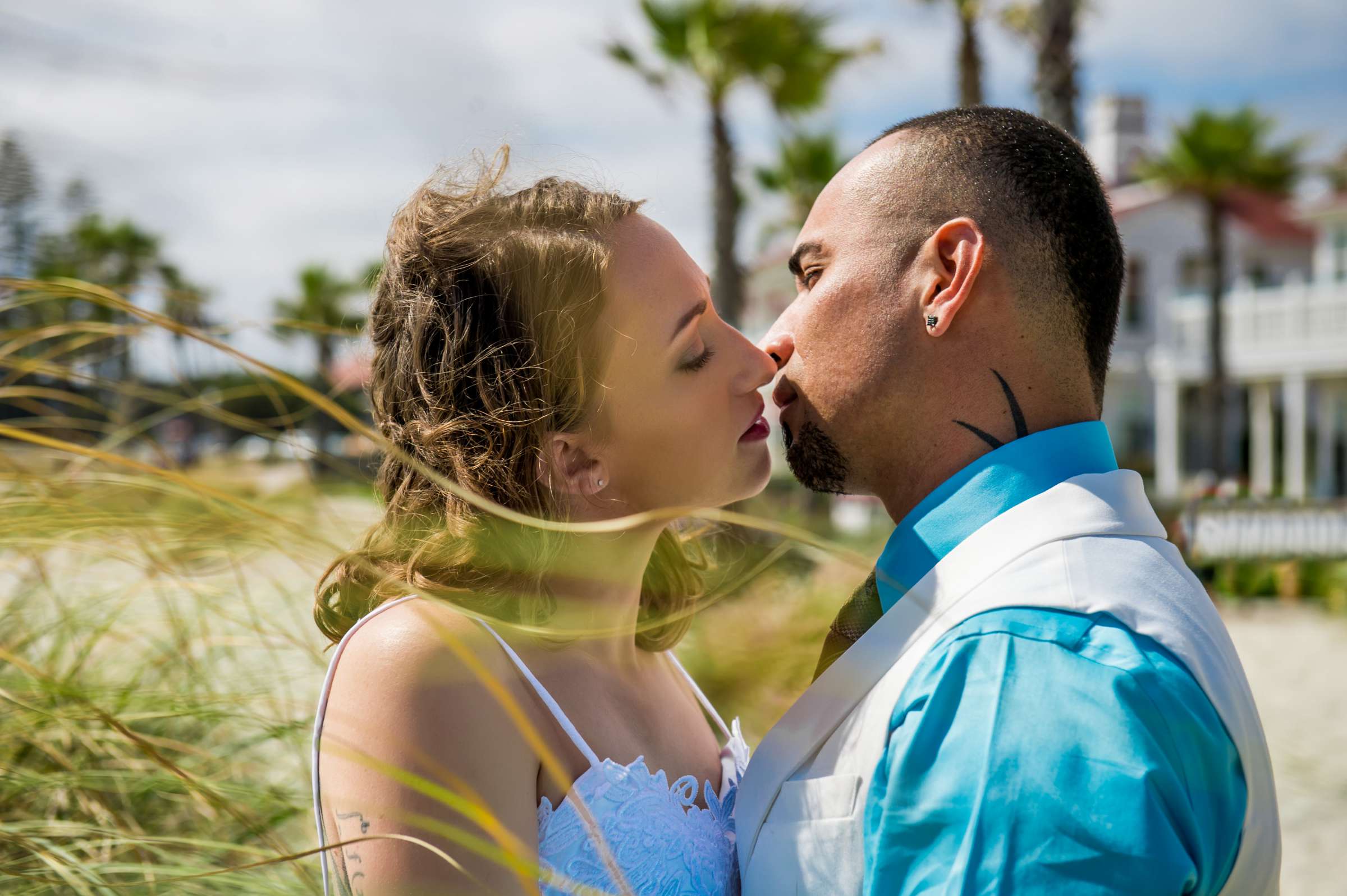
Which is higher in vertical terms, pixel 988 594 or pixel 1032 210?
pixel 1032 210

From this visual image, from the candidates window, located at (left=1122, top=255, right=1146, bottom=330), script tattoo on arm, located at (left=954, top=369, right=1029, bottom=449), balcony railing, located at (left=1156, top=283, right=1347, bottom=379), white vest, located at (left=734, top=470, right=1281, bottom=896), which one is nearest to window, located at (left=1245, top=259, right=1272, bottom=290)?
window, located at (left=1122, top=255, right=1146, bottom=330)

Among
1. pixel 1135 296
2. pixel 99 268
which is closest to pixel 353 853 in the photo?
pixel 99 268

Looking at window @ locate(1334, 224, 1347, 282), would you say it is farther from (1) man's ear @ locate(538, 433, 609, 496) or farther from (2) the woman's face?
(1) man's ear @ locate(538, 433, 609, 496)

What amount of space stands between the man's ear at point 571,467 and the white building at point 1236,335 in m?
18.4

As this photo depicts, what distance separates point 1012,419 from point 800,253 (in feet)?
1.94

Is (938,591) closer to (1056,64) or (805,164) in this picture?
(1056,64)

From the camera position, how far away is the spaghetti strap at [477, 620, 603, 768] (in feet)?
6.07

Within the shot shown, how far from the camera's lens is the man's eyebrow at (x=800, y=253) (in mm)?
2223

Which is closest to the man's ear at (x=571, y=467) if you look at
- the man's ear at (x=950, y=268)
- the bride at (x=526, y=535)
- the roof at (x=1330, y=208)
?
the bride at (x=526, y=535)

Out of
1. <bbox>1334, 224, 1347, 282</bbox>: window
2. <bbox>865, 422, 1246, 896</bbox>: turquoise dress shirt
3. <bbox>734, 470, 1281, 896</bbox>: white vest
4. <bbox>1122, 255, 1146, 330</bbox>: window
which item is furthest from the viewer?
<bbox>1122, 255, 1146, 330</bbox>: window

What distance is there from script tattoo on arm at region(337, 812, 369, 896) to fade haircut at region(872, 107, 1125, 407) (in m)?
1.39

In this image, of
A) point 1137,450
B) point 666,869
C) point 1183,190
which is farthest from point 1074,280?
point 1137,450

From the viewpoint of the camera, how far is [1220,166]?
2250 centimetres

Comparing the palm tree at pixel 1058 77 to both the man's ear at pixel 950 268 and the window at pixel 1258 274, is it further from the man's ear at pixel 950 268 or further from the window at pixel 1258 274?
the window at pixel 1258 274
